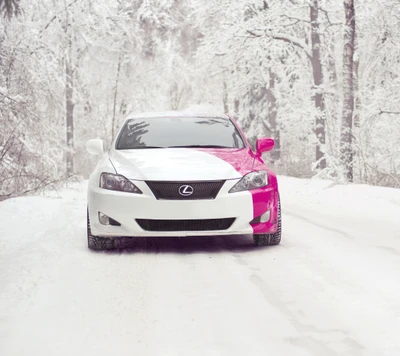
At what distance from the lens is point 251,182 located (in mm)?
6008

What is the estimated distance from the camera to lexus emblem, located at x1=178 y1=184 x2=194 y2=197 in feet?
19.0

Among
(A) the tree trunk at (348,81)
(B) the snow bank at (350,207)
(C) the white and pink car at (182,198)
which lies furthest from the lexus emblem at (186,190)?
(A) the tree trunk at (348,81)

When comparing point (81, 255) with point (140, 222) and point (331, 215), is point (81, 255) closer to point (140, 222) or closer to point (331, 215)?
point (140, 222)

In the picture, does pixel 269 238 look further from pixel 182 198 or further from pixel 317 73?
pixel 317 73

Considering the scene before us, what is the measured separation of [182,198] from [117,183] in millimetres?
709

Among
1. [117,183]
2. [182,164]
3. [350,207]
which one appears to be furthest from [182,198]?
[350,207]

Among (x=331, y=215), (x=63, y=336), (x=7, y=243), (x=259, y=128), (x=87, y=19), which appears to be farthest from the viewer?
(x=259, y=128)

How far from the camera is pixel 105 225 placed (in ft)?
Result: 19.5

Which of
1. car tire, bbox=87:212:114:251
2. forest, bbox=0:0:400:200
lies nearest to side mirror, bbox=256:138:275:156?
car tire, bbox=87:212:114:251

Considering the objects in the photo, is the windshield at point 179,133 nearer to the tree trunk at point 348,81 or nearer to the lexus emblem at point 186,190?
the lexus emblem at point 186,190

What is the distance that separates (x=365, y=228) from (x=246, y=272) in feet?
10.8

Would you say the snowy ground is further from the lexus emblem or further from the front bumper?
the lexus emblem

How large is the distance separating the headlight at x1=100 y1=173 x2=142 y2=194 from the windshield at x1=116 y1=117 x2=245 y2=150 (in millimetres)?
1039

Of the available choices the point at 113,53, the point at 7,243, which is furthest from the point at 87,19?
the point at 7,243
